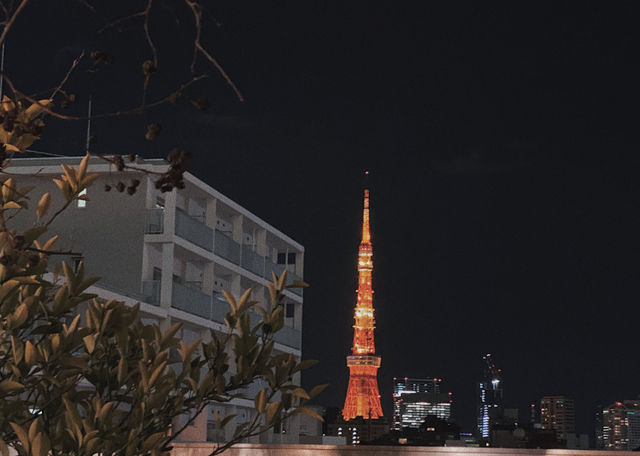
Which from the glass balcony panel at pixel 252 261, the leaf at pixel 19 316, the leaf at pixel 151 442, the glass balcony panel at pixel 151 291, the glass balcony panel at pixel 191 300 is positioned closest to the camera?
the leaf at pixel 19 316

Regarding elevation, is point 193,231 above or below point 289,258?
below

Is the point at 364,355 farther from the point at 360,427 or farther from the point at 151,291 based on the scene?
the point at 151,291

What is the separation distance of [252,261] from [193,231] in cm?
695

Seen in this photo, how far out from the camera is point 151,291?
35.2 meters

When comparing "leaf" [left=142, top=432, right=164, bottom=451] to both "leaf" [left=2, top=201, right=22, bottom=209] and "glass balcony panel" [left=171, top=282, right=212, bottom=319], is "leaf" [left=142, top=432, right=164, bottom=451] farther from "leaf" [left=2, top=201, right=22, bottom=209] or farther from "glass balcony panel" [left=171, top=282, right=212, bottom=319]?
"glass balcony panel" [left=171, top=282, right=212, bottom=319]

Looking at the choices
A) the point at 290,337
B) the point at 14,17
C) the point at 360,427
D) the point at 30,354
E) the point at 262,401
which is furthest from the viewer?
the point at 360,427

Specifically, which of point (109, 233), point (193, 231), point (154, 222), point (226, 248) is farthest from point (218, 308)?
point (109, 233)

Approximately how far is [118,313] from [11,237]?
1.69 metres

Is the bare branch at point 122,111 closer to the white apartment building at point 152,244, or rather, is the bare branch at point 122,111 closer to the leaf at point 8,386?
the leaf at point 8,386

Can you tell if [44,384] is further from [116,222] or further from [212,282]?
[212,282]

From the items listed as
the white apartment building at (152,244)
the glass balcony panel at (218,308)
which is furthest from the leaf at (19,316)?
the glass balcony panel at (218,308)

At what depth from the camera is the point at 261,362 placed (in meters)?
4.98

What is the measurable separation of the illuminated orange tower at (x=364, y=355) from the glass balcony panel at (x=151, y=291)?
87958mm

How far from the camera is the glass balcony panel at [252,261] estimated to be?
1716 inches
